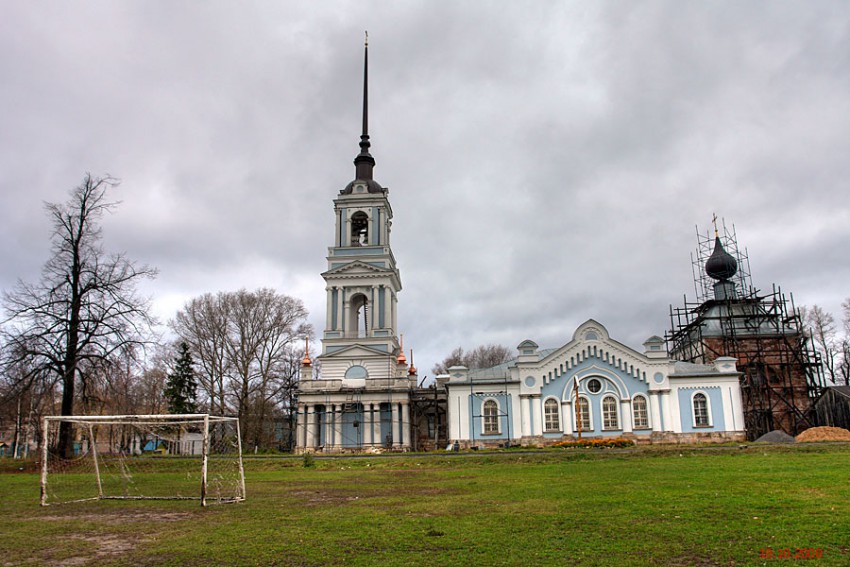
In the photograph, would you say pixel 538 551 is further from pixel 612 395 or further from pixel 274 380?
pixel 274 380

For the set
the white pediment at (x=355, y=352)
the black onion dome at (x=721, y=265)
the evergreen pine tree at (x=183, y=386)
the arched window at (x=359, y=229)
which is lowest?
the evergreen pine tree at (x=183, y=386)

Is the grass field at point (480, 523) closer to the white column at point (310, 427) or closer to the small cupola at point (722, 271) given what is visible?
A: the white column at point (310, 427)

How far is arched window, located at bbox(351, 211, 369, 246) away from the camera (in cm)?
5153

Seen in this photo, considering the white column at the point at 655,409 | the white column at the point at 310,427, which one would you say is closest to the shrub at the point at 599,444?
the white column at the point at 655,409

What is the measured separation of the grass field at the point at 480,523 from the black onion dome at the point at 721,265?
128ft

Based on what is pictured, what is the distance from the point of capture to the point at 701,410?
139 ft

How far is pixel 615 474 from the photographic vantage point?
65.8 ft

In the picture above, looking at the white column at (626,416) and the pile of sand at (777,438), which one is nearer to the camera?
the pile of sand at (777,438)

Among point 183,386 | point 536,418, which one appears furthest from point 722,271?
point 183,386

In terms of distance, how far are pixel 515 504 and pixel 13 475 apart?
24.7 metres

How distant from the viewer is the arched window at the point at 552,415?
42.2 meters

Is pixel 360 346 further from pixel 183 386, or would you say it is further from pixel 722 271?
pixel 722 271

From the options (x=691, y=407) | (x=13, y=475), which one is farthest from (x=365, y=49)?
(x=13, y=475)

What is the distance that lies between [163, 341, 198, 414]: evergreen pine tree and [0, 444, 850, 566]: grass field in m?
30.2
